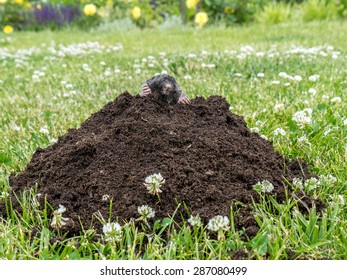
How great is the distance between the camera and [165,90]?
2887 mm

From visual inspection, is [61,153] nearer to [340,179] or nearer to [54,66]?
[340,179]

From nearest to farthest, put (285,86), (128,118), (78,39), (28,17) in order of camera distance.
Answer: (128,118)
(285,86)
(78,39)
(28,17)

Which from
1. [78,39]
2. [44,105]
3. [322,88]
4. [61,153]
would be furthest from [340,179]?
[78,39]

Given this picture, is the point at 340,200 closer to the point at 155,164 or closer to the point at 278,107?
the point at 155,164

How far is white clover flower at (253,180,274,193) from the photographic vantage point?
2294 mm

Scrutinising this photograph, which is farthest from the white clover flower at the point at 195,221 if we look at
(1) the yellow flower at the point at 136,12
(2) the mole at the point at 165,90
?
(1) the yellow flower at the point at 136,12

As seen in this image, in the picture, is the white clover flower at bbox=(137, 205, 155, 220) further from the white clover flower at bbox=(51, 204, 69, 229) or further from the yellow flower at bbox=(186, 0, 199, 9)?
the yellow flower at bbox=(186, 0, 199, 9)

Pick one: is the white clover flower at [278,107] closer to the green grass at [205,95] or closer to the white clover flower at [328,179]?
the green grass at [205,95]

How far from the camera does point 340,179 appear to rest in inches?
100

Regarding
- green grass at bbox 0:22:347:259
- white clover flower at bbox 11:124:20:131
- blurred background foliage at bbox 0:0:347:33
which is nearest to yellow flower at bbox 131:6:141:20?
blurred background foliage at bbox 0:0:347:33

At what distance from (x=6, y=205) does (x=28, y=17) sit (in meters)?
12.8

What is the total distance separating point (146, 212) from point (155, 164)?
0.33 meters

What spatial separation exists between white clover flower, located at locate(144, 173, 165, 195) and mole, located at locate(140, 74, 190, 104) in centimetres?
79

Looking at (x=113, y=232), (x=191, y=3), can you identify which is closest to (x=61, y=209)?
(x=113, y=232)
